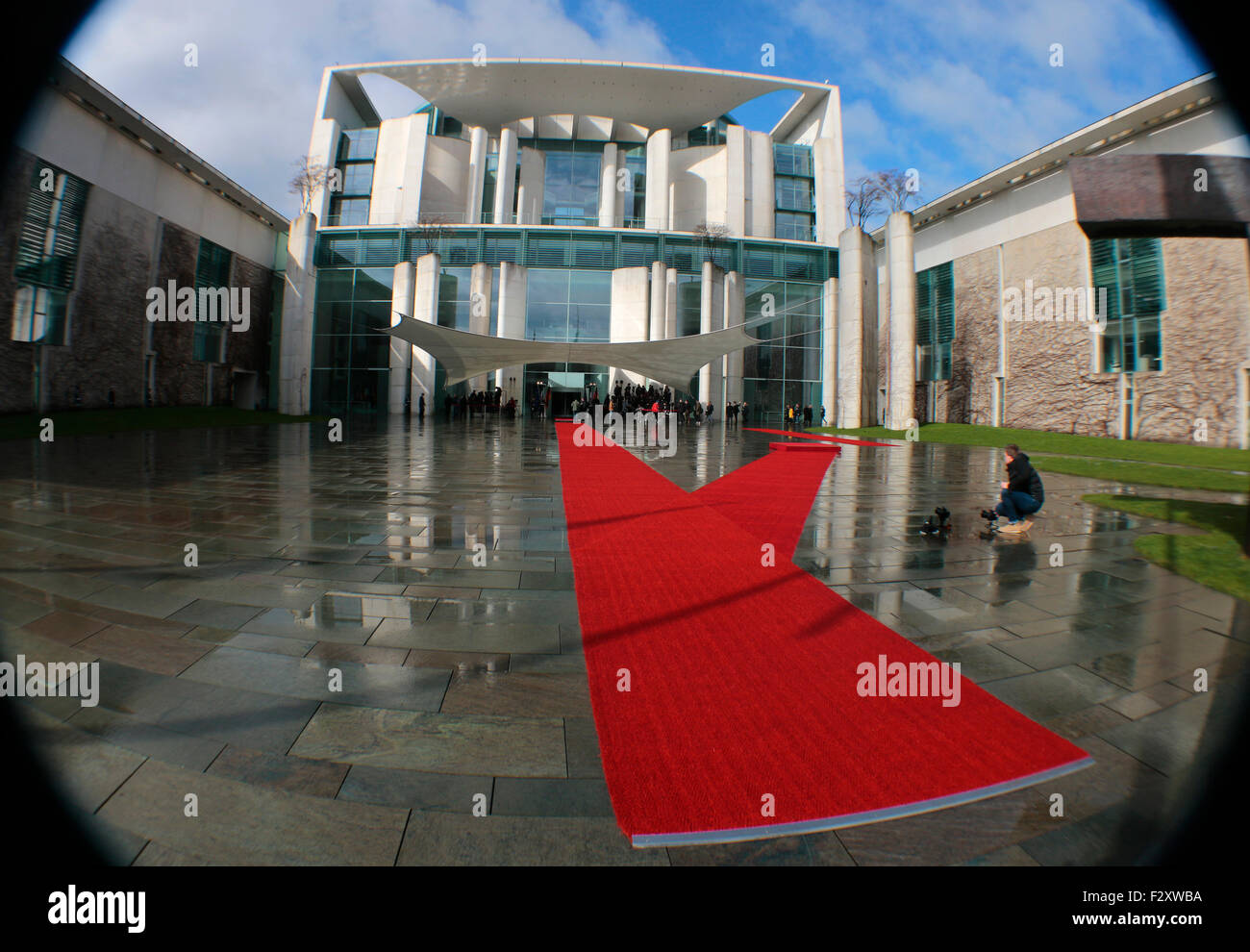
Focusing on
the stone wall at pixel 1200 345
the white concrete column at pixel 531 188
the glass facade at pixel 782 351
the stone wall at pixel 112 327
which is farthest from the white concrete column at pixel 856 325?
the stone wall at pixel 112 327

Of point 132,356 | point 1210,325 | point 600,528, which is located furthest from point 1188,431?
point 132,356

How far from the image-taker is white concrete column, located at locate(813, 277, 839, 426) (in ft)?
96.1

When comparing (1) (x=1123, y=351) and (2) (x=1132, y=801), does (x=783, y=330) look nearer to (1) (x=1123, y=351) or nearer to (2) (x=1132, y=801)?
(1) (x=1123, y=351)

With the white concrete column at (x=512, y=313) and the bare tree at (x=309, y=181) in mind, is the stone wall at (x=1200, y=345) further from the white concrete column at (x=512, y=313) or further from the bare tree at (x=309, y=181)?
the bare tree at (x=309, y=181)

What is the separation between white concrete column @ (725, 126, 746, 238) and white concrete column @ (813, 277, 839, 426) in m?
7.22

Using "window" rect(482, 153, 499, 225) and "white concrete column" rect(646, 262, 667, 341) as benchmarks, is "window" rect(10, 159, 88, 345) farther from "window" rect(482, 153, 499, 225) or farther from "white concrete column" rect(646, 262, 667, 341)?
"window" rect(482, 153, 499, 225)

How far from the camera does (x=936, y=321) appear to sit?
92.4 ft

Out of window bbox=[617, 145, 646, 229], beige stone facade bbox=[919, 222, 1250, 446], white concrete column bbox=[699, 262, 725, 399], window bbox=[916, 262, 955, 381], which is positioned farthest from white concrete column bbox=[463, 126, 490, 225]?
beige stone facade bbox=[919, 222, 1250, 446]

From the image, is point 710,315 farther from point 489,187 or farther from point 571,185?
point 489,187

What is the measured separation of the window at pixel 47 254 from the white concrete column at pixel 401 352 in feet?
36.8

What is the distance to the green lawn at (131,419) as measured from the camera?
46.3 ft

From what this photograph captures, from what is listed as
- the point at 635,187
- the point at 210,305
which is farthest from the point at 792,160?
the point at 210,305

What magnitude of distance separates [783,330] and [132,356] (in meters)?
28.1

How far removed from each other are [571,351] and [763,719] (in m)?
20.5
